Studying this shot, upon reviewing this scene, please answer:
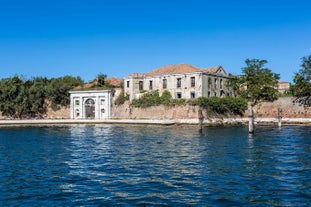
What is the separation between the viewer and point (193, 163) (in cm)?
2006

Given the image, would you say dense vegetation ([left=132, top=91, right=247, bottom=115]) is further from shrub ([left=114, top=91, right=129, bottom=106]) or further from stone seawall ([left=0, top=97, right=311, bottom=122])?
shrub ([left=114, top=91, right=129, bottom=106])

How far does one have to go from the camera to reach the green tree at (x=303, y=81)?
59.6 meters

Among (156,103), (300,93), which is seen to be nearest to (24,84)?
(156,103)

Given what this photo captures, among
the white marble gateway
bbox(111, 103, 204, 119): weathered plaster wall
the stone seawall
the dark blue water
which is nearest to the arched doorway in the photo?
the white marble gateway

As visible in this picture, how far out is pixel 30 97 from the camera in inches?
2926

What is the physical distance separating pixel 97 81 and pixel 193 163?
2390 inches

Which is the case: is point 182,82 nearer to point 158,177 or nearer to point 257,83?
point 257,83

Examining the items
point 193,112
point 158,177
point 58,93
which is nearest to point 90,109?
point 58,93

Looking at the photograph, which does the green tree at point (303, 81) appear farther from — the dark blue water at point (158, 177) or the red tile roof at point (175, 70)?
the dark blue water at point (158, 177)

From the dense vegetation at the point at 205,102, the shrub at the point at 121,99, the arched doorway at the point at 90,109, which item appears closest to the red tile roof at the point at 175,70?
the dense vegetation at the point at 205,102

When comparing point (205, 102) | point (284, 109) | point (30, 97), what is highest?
point (30, 97)

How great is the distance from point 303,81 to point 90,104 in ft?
133

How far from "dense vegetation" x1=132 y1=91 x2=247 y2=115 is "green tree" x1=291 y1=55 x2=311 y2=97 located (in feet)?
28.9

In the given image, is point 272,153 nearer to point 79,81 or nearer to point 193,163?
point 193,163
